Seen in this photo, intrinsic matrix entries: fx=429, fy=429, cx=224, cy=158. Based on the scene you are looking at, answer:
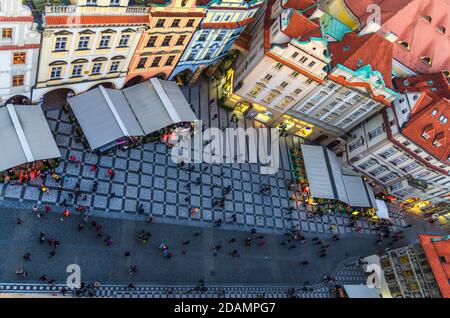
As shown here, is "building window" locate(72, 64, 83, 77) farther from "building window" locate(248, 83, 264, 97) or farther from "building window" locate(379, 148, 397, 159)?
"building window" locate(379, 148, 397, 159)

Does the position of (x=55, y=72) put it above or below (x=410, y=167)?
above

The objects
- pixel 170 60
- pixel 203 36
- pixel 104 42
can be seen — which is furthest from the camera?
pixel 170 60

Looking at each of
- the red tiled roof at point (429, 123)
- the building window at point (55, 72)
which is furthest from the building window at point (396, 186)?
the building window at point (55, 72)

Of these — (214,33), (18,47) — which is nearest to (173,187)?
→ (214,33)

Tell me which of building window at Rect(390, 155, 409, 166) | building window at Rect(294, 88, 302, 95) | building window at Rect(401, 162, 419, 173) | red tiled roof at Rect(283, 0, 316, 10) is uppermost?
red tiled roof at Rect(283, 0, 316, 10)

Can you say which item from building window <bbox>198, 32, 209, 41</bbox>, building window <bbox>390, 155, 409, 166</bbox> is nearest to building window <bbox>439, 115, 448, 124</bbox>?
building window <bbox>390, 155, 409, 166</bbox>

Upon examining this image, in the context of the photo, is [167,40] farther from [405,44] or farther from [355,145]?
[405,44]

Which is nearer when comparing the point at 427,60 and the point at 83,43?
the point at 83,43
